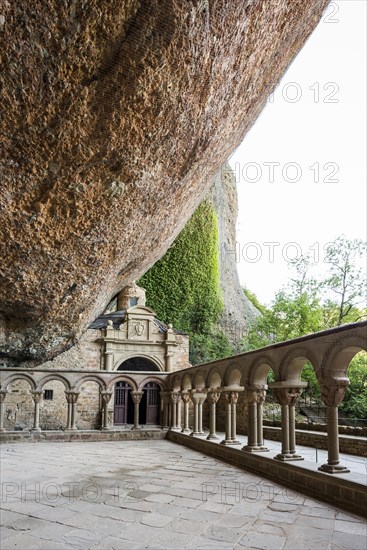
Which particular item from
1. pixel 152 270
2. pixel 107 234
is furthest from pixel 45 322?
pixel 152 270

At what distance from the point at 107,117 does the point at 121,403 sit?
16.2 meters

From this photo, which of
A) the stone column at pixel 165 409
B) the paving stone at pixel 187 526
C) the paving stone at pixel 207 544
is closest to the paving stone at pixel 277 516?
the paving stone at pixel 187 526

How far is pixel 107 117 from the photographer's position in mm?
5949

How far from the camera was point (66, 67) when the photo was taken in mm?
5043

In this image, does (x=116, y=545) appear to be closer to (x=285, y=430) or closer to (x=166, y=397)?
(x=285, y=430)

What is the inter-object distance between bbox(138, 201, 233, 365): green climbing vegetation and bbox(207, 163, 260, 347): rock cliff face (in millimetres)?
989

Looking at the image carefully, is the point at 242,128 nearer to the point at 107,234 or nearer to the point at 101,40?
the point at 107,234

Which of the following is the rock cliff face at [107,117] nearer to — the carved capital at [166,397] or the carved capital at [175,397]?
the carved capital at [175,397]

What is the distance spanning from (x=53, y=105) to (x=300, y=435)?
971cm

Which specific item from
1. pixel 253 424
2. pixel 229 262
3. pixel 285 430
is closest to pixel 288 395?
pixel 285 430

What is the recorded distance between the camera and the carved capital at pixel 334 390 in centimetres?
616

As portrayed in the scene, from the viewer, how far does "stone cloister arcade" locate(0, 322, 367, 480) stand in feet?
20.2

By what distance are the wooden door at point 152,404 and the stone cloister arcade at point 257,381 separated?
231 inches

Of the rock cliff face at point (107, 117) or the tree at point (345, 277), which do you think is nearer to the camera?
the rock cliff face at point (107, 117)
